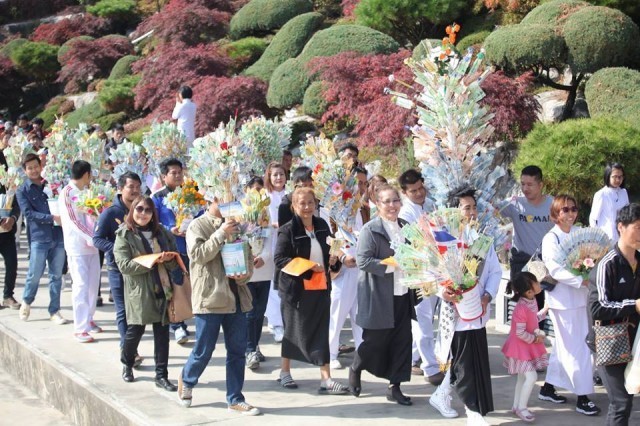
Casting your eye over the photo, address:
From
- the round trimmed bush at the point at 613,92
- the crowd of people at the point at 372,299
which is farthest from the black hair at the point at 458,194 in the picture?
the round trimmed bush at the point at 613,92

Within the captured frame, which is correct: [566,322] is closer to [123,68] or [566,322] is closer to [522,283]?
[522,283]

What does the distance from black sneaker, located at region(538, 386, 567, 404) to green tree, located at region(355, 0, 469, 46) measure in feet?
47.2

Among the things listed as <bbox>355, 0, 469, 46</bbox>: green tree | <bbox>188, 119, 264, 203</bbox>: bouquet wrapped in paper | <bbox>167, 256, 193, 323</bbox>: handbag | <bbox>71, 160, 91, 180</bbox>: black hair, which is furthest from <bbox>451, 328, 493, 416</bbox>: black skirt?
<bbox>355, 0, 469, 46</bbox>: green tree

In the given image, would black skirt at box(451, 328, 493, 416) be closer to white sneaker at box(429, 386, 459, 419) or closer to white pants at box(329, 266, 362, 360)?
white sneaker at box(429, 386, 459, 419)

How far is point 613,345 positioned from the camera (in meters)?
5.66

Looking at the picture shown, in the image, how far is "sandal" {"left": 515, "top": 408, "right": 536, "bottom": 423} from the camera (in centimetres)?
653

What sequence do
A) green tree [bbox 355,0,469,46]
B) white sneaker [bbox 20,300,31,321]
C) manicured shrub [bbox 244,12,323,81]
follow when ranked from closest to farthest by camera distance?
white sneaker [bbox 20,300,31,321]
green tree [bbox 355,0,469,46]
manicured shrub [bbox 244,12,323,81]

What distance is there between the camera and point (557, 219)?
6.98 m

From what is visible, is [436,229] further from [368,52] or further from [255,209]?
[368,52]

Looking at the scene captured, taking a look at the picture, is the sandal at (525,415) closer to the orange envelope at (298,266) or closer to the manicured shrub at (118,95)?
the orange envelope at (298,266)

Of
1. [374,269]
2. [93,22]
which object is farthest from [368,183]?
[93,22]

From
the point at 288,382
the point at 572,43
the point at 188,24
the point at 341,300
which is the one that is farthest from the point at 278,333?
the point at 188,24

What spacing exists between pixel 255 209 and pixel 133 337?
5.45 ft

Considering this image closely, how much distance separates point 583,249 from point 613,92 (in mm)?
8293
